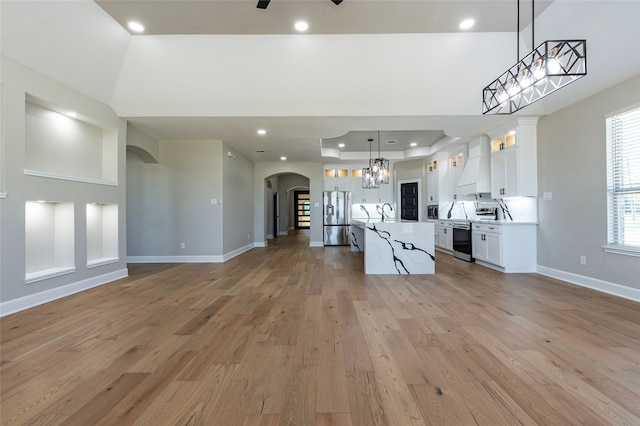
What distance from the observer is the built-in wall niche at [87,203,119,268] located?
4486mm

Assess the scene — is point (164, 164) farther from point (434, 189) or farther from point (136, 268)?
point (434, 189)

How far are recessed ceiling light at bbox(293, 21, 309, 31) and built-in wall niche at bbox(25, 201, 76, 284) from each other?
3.74 metres

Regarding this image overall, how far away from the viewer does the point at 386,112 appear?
4453 millimetres

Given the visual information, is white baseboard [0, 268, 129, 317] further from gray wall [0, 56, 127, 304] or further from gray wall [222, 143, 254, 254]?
gray wall [222, 143, 254, 254]

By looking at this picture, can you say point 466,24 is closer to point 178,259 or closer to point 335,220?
point 335,220

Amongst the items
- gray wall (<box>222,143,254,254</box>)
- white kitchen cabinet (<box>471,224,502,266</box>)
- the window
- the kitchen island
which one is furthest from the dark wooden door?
the window

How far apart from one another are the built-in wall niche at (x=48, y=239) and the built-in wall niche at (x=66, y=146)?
47cm

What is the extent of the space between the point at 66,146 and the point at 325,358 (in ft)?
14.6

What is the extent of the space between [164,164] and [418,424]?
6.42 metres

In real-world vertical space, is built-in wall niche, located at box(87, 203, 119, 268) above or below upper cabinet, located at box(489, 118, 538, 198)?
below

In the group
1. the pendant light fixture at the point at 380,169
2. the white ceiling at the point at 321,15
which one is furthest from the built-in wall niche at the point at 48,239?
the pendant light fixture at the point at 380,169

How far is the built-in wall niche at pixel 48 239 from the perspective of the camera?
3.54 metres

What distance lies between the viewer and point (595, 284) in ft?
12.7

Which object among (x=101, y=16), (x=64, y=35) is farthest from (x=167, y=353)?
(x=101, y=16)
